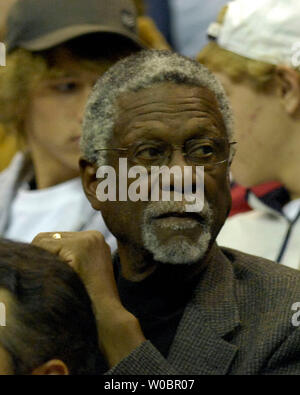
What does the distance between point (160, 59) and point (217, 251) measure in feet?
1.46

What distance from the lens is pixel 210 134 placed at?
89.0 inches

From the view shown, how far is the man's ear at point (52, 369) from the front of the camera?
1.81 m

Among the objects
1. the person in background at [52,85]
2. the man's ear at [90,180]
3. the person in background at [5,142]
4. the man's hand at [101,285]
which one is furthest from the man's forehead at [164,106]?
the person in background at [5,142]

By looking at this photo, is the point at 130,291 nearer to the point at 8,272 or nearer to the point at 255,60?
the point at 8,272

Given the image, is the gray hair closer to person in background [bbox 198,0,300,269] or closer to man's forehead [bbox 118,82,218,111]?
man's forehead [bbox 118,82,218,111]

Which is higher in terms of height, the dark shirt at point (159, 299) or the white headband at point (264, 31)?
the white headband at point (264, 31)

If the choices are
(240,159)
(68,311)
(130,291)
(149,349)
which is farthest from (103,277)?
(240,159)

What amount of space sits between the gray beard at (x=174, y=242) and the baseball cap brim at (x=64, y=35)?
104cm

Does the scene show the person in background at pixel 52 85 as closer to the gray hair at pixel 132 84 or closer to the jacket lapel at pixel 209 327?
the gray hair at pixel 132 84

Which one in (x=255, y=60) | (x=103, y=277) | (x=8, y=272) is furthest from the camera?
(x=255, y=60)

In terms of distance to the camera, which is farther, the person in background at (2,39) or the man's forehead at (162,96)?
the person in background at (2,39)

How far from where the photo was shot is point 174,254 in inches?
85.7

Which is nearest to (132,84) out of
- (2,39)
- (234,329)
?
(234,329)

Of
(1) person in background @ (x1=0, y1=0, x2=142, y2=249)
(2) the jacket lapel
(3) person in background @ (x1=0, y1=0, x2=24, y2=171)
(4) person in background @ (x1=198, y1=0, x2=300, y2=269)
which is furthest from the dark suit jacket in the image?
(3) person in background @ (x1=0, y1=0, x2=24, y2=171)
